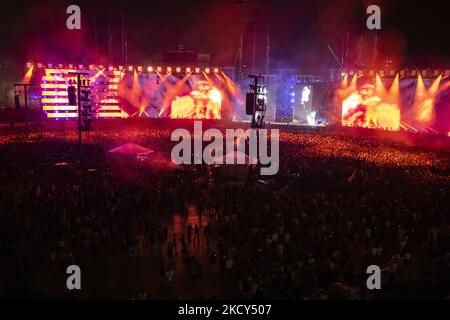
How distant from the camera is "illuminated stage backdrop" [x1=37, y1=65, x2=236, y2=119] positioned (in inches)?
1444

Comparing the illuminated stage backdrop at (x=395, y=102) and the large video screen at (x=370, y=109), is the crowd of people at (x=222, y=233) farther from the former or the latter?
the large video screen at (x=370, y=109)

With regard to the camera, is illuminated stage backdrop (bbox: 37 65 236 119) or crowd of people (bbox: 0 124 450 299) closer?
crowd of people (bbox: 0 124 450 299)

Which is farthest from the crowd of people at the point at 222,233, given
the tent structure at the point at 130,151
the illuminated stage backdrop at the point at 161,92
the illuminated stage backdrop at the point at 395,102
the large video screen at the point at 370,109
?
the illuminated stage backdrop at the point at 161,92

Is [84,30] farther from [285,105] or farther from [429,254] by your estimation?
[429,254]

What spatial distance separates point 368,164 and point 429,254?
32.8ft

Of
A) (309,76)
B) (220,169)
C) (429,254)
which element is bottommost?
(429,254)

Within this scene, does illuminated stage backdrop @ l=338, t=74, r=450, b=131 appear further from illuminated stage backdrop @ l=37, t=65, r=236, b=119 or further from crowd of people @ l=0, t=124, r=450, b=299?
crowd of people @ l=0, t=124, r=450, b=299

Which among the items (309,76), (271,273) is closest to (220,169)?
(271,273)

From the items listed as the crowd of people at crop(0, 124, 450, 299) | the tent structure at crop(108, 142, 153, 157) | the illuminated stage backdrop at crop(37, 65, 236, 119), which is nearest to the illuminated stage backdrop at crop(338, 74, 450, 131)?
the illuminated stage backdrop at crop(37, 65, 236, 119)

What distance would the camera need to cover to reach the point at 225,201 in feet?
44.9

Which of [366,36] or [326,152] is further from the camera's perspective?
[366,36]

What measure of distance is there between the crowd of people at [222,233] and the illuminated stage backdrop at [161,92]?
19.9 metres

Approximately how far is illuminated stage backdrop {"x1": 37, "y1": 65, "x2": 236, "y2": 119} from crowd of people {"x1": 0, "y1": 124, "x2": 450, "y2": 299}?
19892 millimetres

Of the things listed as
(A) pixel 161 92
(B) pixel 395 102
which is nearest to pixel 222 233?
(B) pixel 395 102
